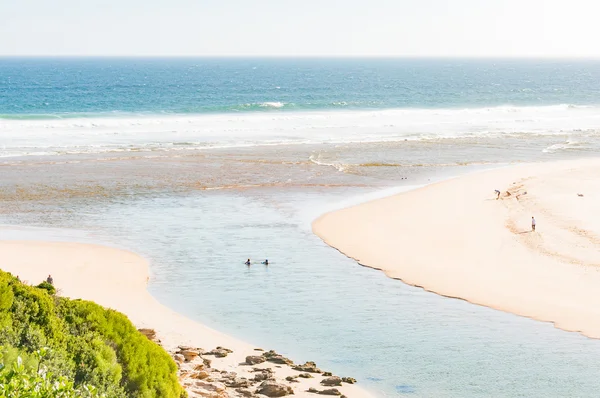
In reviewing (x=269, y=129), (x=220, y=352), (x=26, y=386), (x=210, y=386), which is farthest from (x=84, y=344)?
(x=269, y=129)

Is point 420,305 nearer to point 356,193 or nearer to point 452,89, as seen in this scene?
point 356,193

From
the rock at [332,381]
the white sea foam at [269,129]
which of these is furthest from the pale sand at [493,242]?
the white sea foam at [269,129]

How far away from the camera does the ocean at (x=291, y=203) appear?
20344mm

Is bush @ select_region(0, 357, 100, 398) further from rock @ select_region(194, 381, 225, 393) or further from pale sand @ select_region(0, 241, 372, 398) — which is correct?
pale sand @ select_region(0, 241, 372, 398)

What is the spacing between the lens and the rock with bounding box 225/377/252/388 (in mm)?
17625

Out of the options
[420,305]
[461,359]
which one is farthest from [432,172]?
[461,359]

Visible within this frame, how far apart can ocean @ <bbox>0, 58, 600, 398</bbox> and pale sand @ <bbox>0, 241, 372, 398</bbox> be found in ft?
2.47

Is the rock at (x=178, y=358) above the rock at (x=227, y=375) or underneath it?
above

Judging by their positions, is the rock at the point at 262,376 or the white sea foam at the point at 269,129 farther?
the white sea foam at the point at 269,129

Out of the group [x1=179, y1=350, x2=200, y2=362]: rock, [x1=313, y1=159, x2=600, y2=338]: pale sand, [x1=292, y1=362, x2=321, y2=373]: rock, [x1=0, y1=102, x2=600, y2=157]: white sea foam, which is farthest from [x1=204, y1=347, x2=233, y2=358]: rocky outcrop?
[x1=0, y1=102, x2=600, y2=157]: white sea foam

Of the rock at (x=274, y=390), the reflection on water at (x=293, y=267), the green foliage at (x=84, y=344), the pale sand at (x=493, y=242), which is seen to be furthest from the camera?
the pale sand at (x=493, y=242)

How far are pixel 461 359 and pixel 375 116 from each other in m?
68.3

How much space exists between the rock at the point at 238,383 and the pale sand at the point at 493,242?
9.62m

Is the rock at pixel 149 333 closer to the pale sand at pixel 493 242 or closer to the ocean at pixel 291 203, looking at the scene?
Answer: the ocean at pixel 291 203
